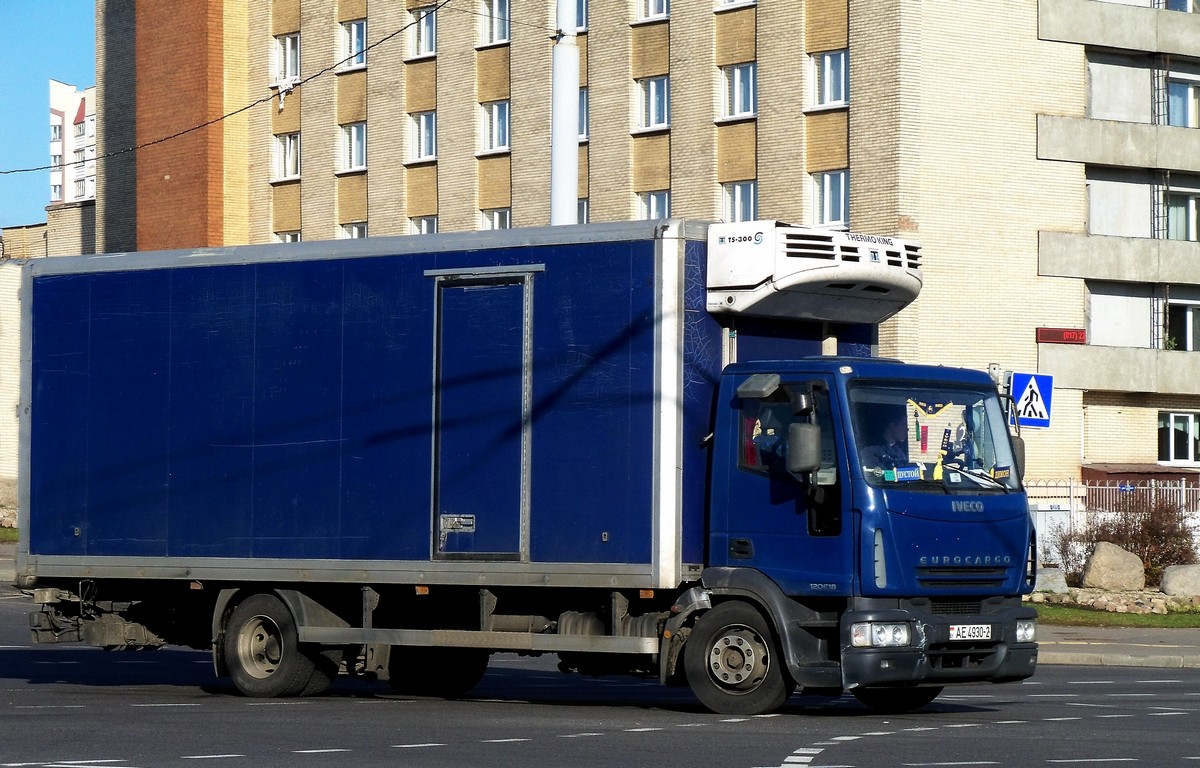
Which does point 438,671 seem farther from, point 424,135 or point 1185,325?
point 424,135

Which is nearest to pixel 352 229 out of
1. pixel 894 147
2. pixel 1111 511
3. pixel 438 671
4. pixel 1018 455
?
pixel 894 147

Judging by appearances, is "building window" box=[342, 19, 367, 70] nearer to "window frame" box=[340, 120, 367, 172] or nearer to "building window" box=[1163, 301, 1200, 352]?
"window frame" box=[340, 120, 367, 172]

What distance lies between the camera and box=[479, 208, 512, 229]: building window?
159ft

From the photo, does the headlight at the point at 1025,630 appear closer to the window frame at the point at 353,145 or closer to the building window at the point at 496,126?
the building window at the point at 496,126

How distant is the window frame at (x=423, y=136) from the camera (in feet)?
166

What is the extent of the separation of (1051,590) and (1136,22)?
19.2 m

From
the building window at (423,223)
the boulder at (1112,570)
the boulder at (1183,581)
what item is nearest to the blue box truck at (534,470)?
the boulder at (1183,581)

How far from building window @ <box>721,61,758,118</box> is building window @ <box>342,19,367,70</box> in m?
11.8

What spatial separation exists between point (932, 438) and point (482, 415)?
3.28 m

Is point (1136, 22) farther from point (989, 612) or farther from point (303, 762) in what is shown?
point (303, 762)

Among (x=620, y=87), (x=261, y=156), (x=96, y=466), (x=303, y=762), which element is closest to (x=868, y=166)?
(x=620, y=87)

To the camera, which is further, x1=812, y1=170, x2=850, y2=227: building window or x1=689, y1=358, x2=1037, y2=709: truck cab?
x1=812, y1=170, x2=850, y2=227: building window

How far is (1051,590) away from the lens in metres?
30.2

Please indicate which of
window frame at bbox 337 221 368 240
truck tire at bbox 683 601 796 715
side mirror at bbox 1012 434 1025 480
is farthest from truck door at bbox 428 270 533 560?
window frame at bbox 337 221 368 240
